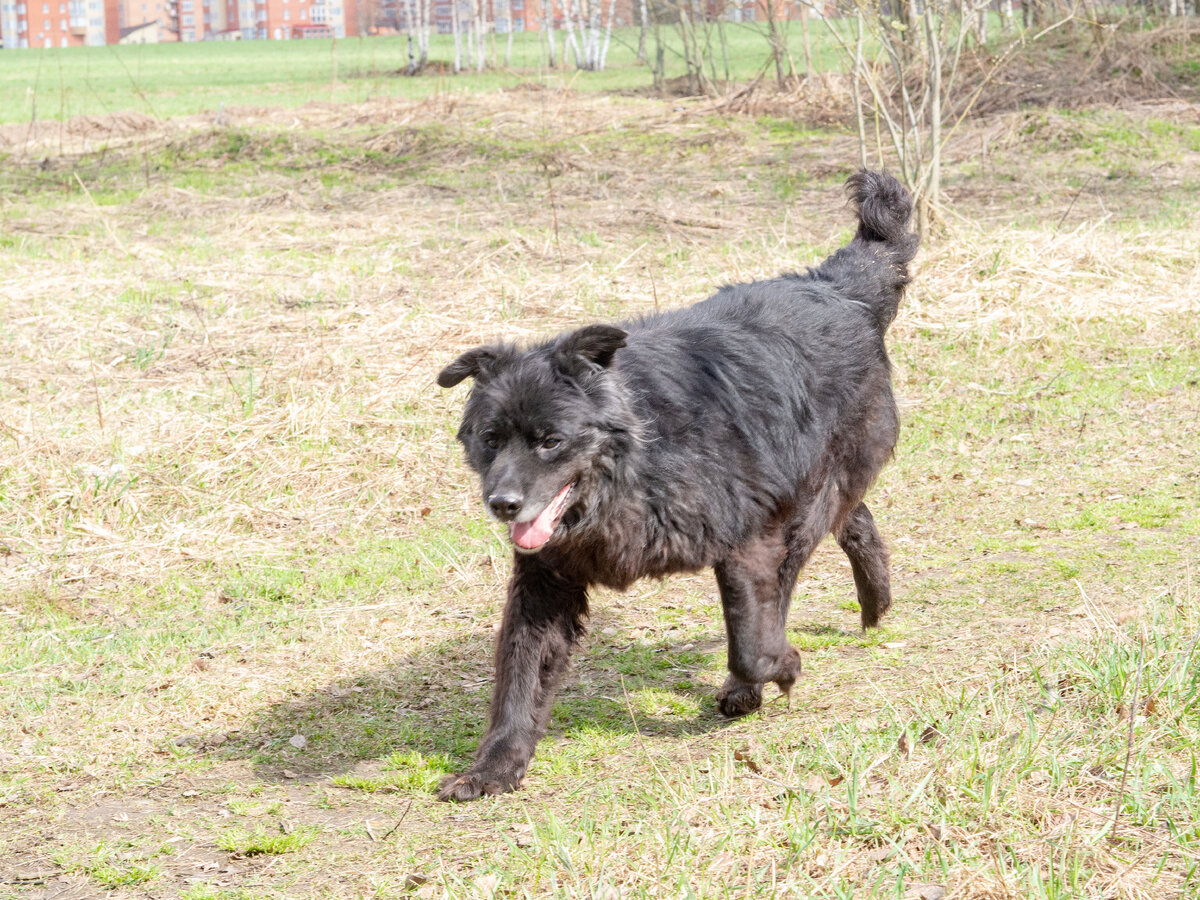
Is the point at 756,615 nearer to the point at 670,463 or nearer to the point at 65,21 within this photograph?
the point at 670,463

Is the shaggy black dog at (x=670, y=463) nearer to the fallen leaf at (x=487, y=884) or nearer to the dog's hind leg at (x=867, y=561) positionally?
the dog's hind leg at (x=867, y=561)

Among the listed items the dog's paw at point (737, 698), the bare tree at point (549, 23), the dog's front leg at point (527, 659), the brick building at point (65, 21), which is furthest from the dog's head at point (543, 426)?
the brick building at point (65, 21)

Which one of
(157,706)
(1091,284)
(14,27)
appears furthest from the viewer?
(14,27)

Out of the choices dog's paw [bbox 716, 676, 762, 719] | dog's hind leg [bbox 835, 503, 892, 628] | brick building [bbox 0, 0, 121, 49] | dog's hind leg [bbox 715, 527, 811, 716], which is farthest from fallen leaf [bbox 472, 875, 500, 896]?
brick building [bbox 0, 0, 121, 49]

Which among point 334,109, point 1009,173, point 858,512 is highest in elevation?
point 334,109

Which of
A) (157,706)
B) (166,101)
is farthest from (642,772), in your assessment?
(166,101)

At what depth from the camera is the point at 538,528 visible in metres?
3.89

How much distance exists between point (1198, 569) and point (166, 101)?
1142 inches

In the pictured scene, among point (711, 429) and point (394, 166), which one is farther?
point (394, 166)

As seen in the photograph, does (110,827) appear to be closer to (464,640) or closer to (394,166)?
(464,640)

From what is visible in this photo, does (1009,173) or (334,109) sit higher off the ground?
(334,109)

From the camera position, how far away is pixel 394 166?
1681 centimetres

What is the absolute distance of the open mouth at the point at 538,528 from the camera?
12.7 feet

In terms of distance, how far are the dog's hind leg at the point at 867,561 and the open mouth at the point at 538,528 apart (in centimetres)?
176
